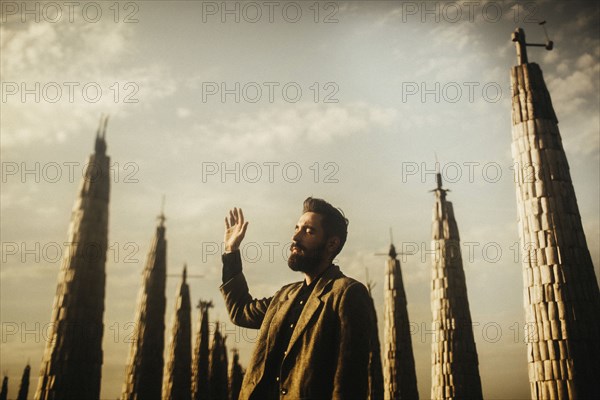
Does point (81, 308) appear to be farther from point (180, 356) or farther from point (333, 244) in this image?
point (180, 356)

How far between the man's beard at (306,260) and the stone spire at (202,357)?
2164 centimetres

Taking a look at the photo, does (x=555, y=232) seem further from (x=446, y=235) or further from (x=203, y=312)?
(x=203, y=312)

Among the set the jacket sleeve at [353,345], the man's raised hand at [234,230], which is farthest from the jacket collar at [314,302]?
the man's raised hand at [234,230]

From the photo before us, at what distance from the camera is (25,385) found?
129ft

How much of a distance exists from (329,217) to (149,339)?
1401 cm

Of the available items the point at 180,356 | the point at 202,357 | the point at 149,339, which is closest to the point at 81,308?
the point at 149,339

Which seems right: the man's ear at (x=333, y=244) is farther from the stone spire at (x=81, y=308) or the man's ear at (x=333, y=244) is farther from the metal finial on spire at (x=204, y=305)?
the metal finial on spire at (x=204, y=305)

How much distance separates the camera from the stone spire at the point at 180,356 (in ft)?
64.1

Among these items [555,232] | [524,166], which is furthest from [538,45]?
[555,232]

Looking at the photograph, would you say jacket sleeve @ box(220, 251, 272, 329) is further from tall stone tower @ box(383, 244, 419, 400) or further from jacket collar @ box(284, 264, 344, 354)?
tall stone tower @ box(383, 244, 419, 400)

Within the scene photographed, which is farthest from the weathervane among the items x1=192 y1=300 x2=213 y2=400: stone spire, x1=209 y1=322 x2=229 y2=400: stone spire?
x1=209 y1=322 x2=229 y2=400: stone spire

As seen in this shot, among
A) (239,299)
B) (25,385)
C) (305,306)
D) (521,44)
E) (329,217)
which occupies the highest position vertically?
(521,44)

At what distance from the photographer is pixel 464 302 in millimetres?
13930

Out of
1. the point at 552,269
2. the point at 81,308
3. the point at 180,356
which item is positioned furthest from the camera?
the point at 180,356
